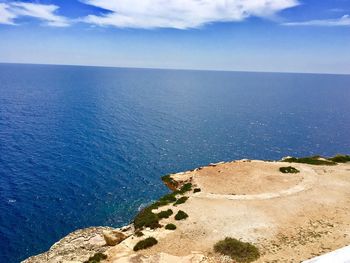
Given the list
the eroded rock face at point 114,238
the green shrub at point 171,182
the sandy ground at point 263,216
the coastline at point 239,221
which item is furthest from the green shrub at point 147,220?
the green shrub at point 171,182

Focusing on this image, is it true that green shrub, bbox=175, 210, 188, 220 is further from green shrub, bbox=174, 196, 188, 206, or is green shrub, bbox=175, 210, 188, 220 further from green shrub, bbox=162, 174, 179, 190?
green shrub, bbox=162, 174, 179, 190

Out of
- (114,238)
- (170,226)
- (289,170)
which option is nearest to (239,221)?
(170,226)

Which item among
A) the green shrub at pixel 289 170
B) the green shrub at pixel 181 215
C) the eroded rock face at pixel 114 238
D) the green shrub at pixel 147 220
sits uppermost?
the green shrub at pixel 289 170

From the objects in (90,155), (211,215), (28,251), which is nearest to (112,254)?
(211,215)

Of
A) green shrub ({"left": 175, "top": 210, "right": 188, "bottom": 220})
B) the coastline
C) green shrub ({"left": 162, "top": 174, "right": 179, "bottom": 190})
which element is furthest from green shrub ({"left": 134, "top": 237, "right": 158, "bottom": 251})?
green shrub ({"left": 162, "top": 174, "right": 179, "bottom": 190})

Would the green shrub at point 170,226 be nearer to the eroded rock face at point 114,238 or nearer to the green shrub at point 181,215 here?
the green shrub at point 181,215

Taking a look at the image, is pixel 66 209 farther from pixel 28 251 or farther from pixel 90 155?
pixel 90 155

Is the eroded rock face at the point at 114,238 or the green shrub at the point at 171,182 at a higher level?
the green shrub at the point at 171,182
